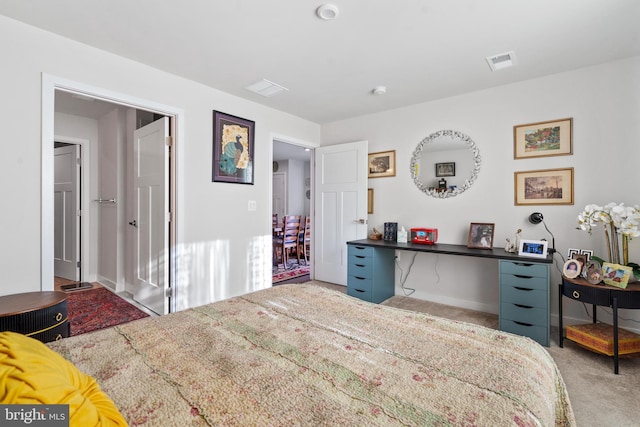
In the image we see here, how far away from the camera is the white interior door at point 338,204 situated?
413 cm

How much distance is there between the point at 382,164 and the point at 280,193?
4.40 meters

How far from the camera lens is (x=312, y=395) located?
2.90ft

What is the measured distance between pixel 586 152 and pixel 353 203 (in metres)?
2.51

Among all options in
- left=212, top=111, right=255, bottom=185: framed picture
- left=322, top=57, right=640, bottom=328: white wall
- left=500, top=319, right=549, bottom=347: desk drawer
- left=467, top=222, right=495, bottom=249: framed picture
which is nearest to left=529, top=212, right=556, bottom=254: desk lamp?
left=322, top=57, right=640, bottom=328: white wall

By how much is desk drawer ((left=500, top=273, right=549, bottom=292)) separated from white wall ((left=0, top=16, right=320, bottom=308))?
2.65m

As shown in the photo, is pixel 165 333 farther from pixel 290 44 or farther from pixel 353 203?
pixel 353 203

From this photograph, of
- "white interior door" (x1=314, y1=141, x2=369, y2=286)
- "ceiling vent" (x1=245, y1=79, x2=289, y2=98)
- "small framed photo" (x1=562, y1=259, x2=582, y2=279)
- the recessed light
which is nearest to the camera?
the recessed light

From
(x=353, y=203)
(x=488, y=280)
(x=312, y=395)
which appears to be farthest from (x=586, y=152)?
(x=312, y=395)

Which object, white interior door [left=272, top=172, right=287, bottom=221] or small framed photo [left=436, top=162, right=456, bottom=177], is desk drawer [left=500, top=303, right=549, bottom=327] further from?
white interior door [left=272, top=172, right=287, bottom=221]

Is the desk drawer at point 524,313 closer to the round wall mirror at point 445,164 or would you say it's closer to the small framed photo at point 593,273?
the small framed photo at point 593,273

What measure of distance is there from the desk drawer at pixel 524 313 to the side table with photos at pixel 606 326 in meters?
0.19

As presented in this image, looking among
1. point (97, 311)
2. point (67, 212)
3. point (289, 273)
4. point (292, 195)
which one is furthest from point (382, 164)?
point (67, 212)

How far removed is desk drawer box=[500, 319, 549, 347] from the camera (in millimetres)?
2514

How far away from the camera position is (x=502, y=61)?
2.64 metres
